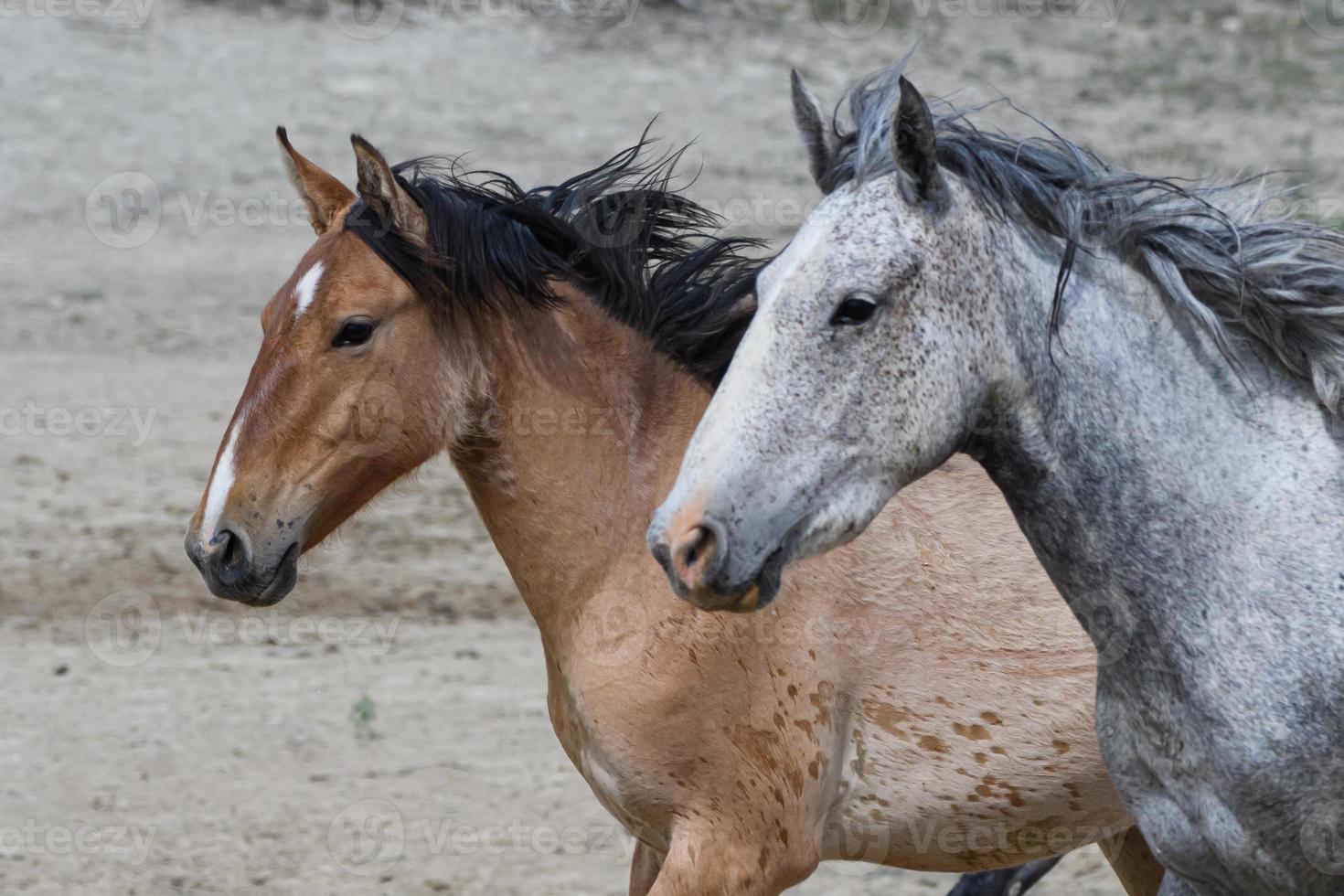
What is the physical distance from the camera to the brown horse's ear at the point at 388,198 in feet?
11.1

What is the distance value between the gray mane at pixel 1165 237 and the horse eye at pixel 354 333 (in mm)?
1147

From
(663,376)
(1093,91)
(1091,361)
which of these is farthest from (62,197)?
(1091,361)

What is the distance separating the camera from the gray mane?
8.52ft

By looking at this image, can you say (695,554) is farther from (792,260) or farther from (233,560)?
(233,560)

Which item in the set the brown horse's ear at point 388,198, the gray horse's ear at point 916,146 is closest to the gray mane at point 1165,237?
the gray horse's ear at point 916,146

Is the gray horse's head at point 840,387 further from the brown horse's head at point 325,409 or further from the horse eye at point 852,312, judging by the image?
the brown horse's head at point 325,409

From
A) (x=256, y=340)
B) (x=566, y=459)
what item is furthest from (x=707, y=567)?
(x=256, y=340)

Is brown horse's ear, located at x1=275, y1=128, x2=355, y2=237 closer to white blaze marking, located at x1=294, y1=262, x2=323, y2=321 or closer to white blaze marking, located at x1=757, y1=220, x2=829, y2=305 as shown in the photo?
white blaze marking, located at x1=294, y1=262, x2=323, y2=321

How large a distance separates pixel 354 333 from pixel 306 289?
0.14 metres

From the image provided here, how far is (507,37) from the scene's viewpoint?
14.4 metres

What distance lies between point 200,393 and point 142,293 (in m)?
2.06

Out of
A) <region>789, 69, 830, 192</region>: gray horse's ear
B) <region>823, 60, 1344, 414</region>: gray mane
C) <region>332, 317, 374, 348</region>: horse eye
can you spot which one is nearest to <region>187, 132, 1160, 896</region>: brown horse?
<region>332, 317, 374, 348</region>: horse eye

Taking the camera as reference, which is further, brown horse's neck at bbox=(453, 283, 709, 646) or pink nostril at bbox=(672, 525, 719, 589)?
brown horse's neck at bbox=(453, 283, 709, 646)

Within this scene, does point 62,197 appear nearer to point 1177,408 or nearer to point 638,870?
point 638,870
